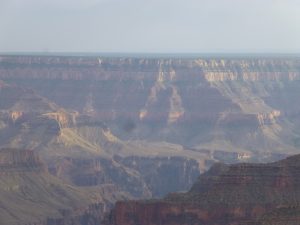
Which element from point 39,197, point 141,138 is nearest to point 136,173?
point 39,197

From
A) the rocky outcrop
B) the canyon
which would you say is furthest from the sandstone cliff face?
the rocky outcrop

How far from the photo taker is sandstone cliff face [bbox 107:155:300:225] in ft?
273

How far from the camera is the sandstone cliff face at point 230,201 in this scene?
273ft

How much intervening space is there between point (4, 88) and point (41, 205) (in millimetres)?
57048

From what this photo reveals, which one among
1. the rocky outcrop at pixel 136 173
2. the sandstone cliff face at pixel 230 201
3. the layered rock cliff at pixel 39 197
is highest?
the rocky outcrop at pixel 136 173

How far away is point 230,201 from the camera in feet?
277

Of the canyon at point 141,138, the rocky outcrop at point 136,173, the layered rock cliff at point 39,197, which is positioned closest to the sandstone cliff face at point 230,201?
the layered rock cliff at point 39,197

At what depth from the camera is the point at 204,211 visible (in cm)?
8369

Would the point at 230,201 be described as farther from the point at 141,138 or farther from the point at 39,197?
the point at 141,138

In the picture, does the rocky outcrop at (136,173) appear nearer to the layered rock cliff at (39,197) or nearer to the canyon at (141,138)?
the canyon at (141,138)

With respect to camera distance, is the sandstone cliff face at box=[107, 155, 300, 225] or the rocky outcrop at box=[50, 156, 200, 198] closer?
the sandstone cliff face at box=[107, 155, 300, 225]

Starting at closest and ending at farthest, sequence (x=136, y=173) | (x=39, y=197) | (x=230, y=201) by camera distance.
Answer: (x=230, y=201) → (x=39, y=197) → (x=136, y=173)

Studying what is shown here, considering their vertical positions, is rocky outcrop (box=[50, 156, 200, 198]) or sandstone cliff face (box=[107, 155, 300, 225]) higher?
rocky outcrop (box=[50, 156, 200, 198])

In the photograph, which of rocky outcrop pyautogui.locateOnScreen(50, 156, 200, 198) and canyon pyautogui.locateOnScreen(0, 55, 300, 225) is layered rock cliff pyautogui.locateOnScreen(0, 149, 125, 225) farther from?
rocky outcrop pyautogui.locateOnScreen(50, 156, 200, 198)
